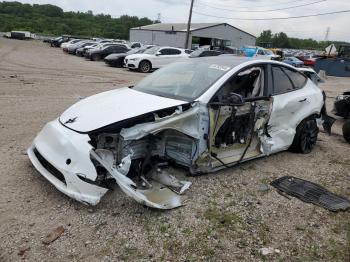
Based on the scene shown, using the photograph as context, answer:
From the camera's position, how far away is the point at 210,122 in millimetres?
4418

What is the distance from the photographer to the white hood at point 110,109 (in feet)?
12.9

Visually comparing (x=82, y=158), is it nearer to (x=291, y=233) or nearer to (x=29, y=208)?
(x=29, y=208)

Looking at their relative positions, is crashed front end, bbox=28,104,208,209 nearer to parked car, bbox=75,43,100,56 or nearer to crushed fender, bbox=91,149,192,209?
crushed fender, bbox=91,149,192,209

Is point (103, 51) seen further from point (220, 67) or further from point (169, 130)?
point (169, 130)

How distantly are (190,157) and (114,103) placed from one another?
116 centimetres

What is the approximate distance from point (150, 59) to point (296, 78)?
47.9 ft

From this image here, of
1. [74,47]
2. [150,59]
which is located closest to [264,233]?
[150,59]

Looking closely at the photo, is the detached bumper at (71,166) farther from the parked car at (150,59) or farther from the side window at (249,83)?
the parked car at (150,59)

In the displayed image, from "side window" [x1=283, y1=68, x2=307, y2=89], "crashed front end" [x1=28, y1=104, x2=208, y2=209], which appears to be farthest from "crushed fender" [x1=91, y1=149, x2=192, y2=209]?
"side window" [x1=283, y1=68, x2=307, y2=89]

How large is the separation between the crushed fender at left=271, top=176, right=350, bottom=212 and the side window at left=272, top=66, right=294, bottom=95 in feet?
4.51

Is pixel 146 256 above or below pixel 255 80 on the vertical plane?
below

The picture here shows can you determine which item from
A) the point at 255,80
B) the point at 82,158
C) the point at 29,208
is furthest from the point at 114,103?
the point at 255,80

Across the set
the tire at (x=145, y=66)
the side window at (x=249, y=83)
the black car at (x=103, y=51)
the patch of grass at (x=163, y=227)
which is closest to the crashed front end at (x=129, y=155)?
the patch of grass at (x=163, y=227)

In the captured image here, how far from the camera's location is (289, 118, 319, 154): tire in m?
5.97
